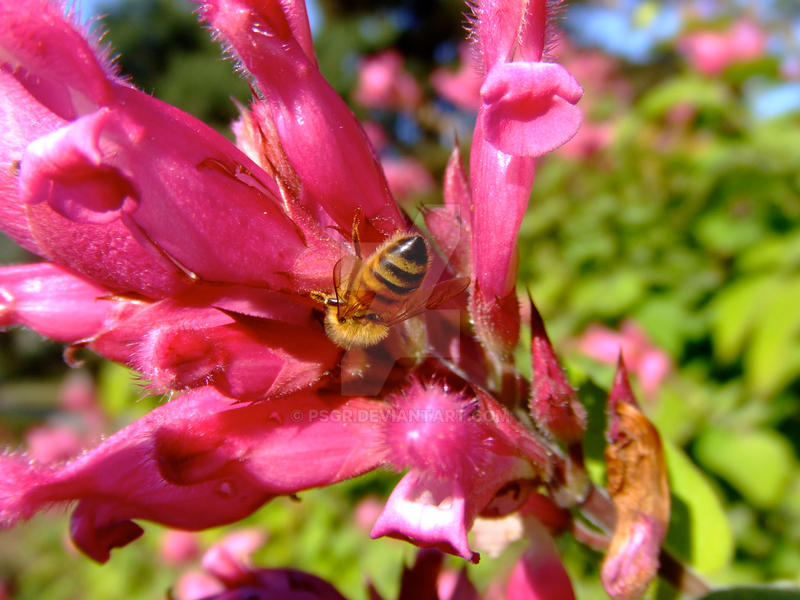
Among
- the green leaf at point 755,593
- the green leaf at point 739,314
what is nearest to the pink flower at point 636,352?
the green leaf at point 739,314

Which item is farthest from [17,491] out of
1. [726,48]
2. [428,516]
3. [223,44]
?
[726,48]

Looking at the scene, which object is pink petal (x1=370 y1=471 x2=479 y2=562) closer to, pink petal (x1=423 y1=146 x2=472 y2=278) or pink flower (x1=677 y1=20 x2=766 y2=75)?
pink petal (x1=423 y1=146 x2=472 y2=278)

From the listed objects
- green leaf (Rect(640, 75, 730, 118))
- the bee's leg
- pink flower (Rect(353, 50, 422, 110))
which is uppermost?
the bee's leg

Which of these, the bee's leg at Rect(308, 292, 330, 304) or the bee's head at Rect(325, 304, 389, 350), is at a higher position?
the bee's leg at Rect(308, 292, 330, 304)

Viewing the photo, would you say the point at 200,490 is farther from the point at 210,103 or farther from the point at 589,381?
the point at 210,103

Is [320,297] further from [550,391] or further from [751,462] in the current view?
[751,462]

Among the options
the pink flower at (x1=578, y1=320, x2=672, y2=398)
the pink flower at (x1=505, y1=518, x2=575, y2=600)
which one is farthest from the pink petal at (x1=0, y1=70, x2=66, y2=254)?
the pink flower at (x1=578, y1=320, x2=672, y2=398)
